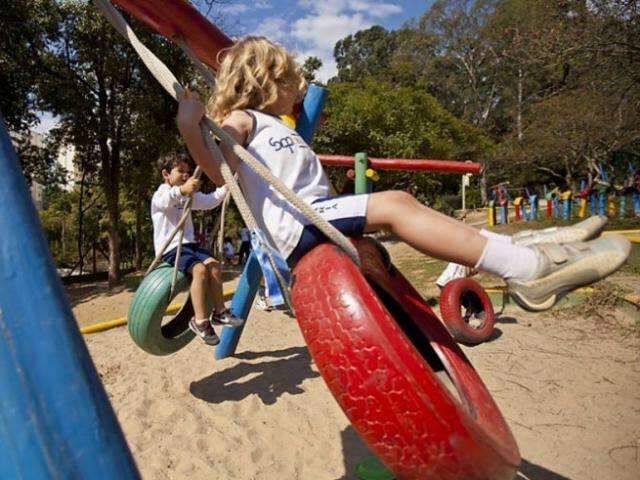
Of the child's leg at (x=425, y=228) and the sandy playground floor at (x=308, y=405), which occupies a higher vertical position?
the child's leg at (x=425, y=228)

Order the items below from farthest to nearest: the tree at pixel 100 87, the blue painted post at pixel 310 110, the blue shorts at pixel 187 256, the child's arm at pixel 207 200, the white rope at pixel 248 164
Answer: the tree at pixel 100 87
the child's arm at pixel 207 200
the blue shorts at pixel 187 256
the blue painted post at pixel 310 110
the white rope at pixel 248 164

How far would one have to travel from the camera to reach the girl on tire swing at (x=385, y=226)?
1.48 m

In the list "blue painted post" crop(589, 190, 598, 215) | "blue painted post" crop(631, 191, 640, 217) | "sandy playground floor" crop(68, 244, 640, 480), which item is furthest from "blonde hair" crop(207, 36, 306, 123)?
"blue painted post" crop(589, 190, 598, 215)

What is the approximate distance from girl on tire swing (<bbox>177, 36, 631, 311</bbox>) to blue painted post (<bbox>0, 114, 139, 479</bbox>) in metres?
0.87

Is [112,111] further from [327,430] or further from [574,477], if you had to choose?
[574,477]

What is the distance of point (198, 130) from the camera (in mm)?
1569

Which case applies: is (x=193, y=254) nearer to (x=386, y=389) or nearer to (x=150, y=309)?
(x=150, y=309)

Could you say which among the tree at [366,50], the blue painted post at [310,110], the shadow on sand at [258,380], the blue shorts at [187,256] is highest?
the tree at [366,50]

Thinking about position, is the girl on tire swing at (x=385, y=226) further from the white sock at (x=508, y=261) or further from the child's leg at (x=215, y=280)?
the child's leg at (x=215, y=280)

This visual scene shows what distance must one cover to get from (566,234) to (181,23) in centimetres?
210

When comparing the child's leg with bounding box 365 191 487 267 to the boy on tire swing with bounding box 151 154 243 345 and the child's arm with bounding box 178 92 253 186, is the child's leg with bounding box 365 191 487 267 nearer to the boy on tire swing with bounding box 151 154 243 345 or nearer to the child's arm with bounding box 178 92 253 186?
the child's arm with bounding box 178 92 253 186

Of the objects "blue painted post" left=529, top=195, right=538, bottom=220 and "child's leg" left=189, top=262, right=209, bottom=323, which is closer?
"child's leg" left=189, top=262, right=209, bottom=323

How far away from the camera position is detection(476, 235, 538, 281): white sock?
1484 millimetres

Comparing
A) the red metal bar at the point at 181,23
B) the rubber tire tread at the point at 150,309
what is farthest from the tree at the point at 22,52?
the red metal bar at the point at 181,23
